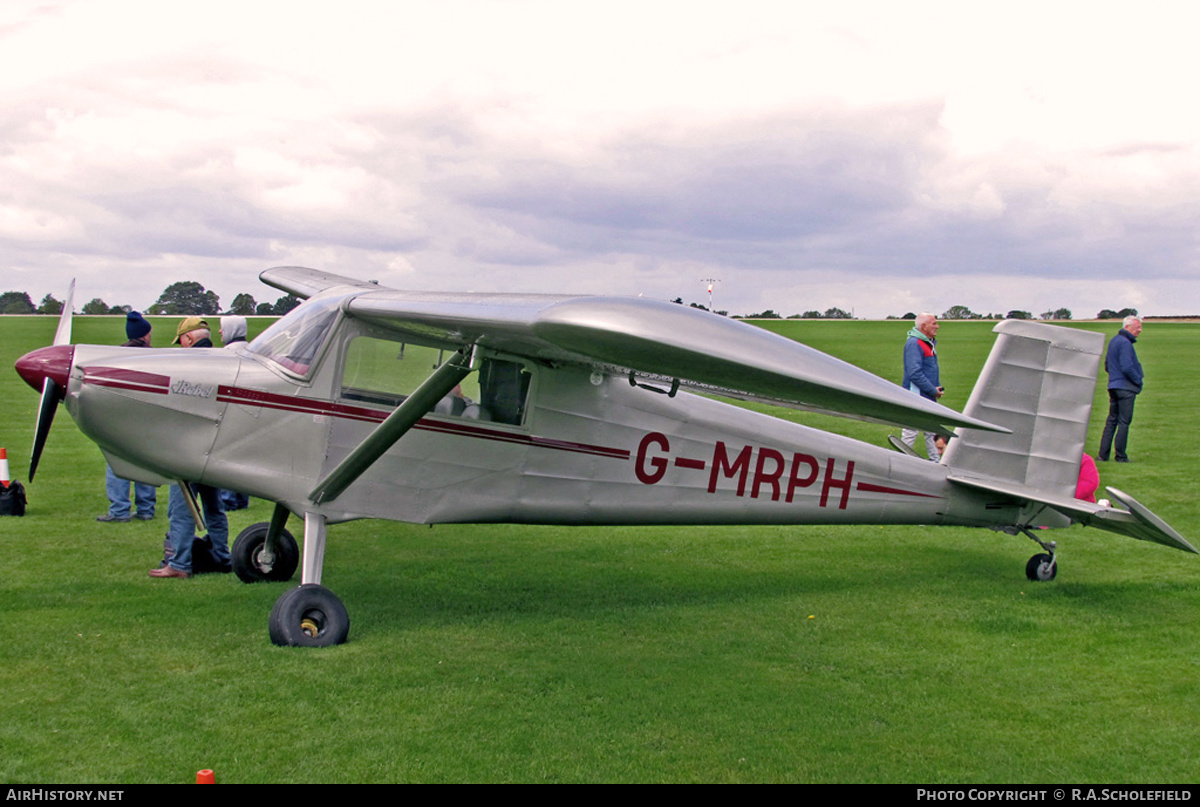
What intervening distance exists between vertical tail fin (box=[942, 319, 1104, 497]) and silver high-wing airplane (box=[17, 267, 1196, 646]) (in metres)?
0.02

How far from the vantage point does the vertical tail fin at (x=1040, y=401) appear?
825 centimetres

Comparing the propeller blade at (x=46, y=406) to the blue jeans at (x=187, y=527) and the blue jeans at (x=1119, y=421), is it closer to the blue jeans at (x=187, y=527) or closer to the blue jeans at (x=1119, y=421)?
the blue jeans at (x=187, y=527)

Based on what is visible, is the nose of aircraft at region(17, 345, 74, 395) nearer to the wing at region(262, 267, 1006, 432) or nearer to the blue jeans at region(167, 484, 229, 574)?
the blue jeans at region(167, 484, 229, 574)

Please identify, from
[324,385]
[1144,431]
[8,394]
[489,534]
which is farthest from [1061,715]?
[8,394]

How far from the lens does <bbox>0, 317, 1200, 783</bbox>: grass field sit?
15.5 feet

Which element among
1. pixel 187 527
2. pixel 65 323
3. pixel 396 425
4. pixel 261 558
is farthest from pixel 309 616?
pixel 65 323

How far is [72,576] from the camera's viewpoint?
8.06 metres

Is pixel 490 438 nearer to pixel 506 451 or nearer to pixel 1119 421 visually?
pixel 506 451

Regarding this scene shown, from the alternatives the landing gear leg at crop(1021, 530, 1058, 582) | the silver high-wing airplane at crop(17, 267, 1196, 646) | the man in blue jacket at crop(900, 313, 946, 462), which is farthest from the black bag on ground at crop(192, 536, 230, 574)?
the man in blue jacket at crop(900, 313, 946, 462)

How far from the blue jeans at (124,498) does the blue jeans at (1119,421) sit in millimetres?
12870

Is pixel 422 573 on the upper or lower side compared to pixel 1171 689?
lower
